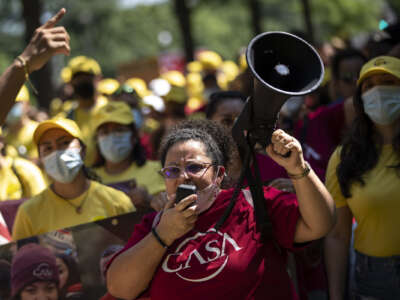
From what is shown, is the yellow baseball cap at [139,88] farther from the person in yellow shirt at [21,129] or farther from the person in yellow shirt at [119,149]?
the person in yellow shirt at [119,149]

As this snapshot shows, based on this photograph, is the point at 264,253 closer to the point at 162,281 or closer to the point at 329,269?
the point at 162,281

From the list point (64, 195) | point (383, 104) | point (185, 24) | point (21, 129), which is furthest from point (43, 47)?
point (185, 24)

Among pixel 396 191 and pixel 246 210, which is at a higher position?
pixel 246 210

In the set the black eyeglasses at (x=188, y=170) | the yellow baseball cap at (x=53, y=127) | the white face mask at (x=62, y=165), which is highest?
the black eyeglasses at (x=188, y=170)

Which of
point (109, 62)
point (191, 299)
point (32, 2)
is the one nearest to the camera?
point (191, 299)

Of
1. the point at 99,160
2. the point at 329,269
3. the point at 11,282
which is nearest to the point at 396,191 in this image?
the point at 329,269

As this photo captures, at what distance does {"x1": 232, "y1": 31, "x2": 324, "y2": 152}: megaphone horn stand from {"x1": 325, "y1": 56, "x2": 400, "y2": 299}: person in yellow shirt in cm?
104

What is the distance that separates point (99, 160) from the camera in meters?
5.31

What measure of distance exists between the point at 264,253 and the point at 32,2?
8433 mm

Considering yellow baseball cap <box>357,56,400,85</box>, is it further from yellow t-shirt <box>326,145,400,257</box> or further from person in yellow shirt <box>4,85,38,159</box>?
person in yellow shirt <box>4,85,38,159</box>

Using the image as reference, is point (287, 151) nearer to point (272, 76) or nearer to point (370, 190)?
point (272, 76)

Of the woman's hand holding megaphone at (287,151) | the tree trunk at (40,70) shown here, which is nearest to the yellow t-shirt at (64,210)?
the woman's hand holding megaphone at (287,151)

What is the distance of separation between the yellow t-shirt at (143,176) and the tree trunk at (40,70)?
5.46 meters

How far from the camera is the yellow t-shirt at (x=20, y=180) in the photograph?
5.08 m
